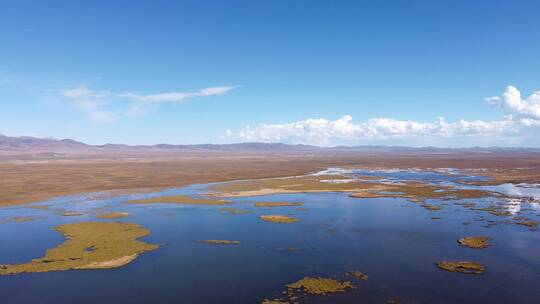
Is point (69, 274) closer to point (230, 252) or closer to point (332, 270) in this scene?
point (230, 252)

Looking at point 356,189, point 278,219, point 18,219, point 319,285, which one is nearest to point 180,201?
point 278,219

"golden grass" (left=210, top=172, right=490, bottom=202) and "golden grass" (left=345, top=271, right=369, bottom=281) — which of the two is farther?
"golden grass" (left=210, top=172, right=490, bottom=202)

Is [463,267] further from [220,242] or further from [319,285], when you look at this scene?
[220,242]

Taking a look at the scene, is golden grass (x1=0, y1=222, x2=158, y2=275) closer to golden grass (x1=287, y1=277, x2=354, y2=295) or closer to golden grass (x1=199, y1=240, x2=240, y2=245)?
golden grass (x1=199, y1=240, x2=240, y2=245)

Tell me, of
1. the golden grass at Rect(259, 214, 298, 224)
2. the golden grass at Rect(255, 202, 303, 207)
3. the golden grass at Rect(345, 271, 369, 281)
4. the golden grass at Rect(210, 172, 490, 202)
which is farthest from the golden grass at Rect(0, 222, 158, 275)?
the golden grass at Rect(210, 172, 490, 202)

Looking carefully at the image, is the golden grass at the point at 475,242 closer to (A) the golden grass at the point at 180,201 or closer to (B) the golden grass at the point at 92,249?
(B) the golden grass at the point at 92,249

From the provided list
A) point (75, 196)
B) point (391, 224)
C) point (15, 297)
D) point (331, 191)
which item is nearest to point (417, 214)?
point (391, 224)
